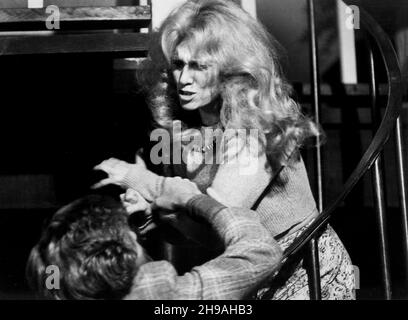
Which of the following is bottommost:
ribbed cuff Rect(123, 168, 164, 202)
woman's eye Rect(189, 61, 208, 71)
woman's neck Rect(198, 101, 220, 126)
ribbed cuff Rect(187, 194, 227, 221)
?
ribbed cuff Rect(187, 194, 227, 221)

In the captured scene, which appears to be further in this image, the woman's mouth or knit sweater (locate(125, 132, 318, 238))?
the woman's mouth

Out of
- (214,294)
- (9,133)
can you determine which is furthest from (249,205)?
(9,133)

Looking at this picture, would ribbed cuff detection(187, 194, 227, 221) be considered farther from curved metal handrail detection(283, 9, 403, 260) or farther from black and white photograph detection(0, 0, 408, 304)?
curved metal handrail detection(283, 9, 403, 260)

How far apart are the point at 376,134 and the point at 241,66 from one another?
507 mm

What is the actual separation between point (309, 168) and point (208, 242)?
1.18 metres

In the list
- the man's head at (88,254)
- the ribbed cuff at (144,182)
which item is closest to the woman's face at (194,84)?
the ribbed cuff at (144,182)

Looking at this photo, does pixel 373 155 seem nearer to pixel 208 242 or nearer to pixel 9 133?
pixel 208 242

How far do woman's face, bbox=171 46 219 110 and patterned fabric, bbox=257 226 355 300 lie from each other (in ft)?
1.77

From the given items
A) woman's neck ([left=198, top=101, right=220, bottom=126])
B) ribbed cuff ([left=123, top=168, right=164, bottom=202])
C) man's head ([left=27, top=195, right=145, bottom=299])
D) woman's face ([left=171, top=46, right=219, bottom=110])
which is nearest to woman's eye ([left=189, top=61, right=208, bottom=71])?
woman's face ([left=171, top=46, right=219, bottom=110])

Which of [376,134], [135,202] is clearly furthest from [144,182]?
[376,134]

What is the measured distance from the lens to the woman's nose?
2.28 m

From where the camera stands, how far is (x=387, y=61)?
241 cm

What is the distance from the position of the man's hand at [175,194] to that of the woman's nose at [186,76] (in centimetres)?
39

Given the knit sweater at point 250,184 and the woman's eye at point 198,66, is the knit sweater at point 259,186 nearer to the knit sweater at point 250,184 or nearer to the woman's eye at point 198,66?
the knit sweater at point 250,184
